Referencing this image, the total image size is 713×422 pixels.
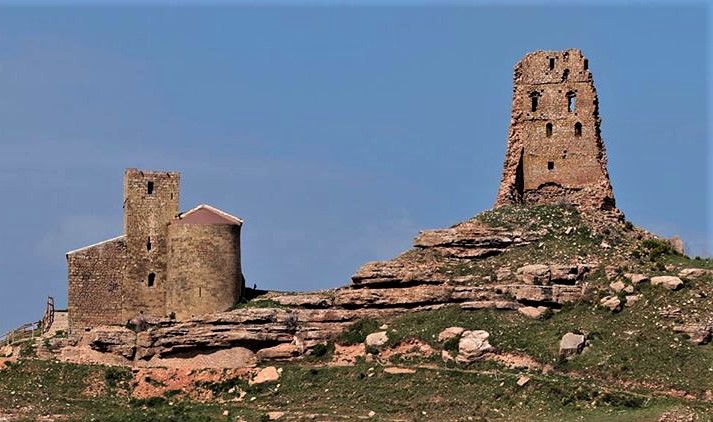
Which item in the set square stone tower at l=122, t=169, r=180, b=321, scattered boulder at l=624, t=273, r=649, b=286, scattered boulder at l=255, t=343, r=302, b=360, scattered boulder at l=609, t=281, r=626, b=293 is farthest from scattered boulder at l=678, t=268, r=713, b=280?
square stone tower at l=122, t=169, r=180, b=321

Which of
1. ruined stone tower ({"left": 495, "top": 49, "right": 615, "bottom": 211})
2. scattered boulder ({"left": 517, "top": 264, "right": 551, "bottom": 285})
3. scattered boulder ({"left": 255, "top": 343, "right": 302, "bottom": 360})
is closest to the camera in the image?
scattered boulder ({"left": 517, "top": 264, "right": 551, "bottom": 285})

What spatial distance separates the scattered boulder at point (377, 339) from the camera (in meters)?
71.9

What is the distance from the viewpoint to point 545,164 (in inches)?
3113

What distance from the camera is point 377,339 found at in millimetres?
72125

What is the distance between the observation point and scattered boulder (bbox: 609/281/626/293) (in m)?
71.7

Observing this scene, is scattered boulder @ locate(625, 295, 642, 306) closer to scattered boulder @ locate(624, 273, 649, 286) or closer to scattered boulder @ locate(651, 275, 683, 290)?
scattered boulder @ locate(624, 273, 649, 286)

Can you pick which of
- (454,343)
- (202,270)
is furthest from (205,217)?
(454,343)

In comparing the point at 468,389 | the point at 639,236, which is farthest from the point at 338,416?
the point at 639,236

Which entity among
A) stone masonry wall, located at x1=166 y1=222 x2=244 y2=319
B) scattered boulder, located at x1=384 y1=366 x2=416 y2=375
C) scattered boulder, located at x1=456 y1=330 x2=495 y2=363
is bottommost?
scattered boulder, located at x1=384 y1=366 x2=416 y2=375

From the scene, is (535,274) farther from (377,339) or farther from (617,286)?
(377,339)

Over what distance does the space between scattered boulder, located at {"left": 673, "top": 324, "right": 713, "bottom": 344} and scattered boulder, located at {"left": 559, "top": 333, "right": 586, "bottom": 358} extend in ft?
10.7

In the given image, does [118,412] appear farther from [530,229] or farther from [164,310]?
[530,229]

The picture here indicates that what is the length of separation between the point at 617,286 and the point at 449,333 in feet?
21.0

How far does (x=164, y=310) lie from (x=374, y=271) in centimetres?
832
